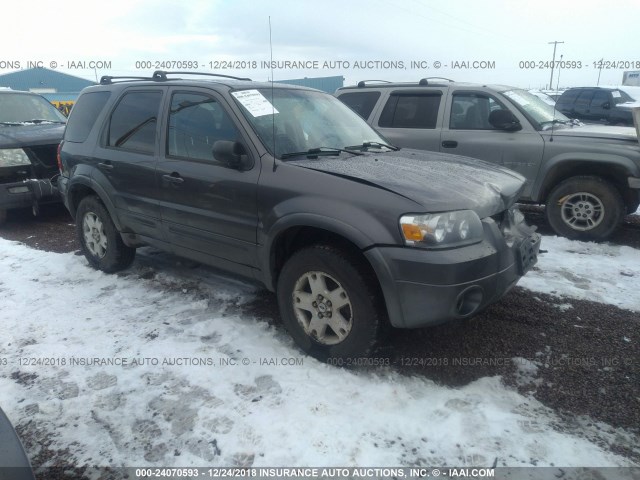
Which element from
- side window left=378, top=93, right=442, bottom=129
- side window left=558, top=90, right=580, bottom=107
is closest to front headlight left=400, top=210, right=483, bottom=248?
side window left=378, top=93, right=442, bottom=129

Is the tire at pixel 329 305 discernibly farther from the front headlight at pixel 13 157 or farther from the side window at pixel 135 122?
the front headlight at pixel 13 157

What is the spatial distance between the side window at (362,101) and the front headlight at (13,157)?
458cm

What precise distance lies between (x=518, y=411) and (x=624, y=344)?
124 centimetres

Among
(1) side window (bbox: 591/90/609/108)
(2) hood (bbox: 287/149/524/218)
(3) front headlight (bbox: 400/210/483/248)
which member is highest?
(1) side window (bbox: 591/90/609/108)

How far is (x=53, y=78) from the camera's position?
1501 inches

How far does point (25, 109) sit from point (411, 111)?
6368mm

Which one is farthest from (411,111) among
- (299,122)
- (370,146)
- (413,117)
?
(299,122)

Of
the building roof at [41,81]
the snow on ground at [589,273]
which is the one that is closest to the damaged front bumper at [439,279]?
the snow on ground at [589,273]

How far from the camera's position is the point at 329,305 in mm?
2963

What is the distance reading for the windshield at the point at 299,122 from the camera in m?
3.32

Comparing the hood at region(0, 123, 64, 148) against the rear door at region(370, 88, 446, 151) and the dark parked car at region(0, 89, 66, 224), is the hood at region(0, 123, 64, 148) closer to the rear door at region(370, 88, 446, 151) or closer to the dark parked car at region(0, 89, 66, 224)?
the dark parked car at region(0, 89, 66, 224)

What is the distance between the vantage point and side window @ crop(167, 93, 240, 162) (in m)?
3.42

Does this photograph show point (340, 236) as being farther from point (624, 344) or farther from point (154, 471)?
Answer: point (624, 344)

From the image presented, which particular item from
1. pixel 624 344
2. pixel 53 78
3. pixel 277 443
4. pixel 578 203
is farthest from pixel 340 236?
pixel 53 78
